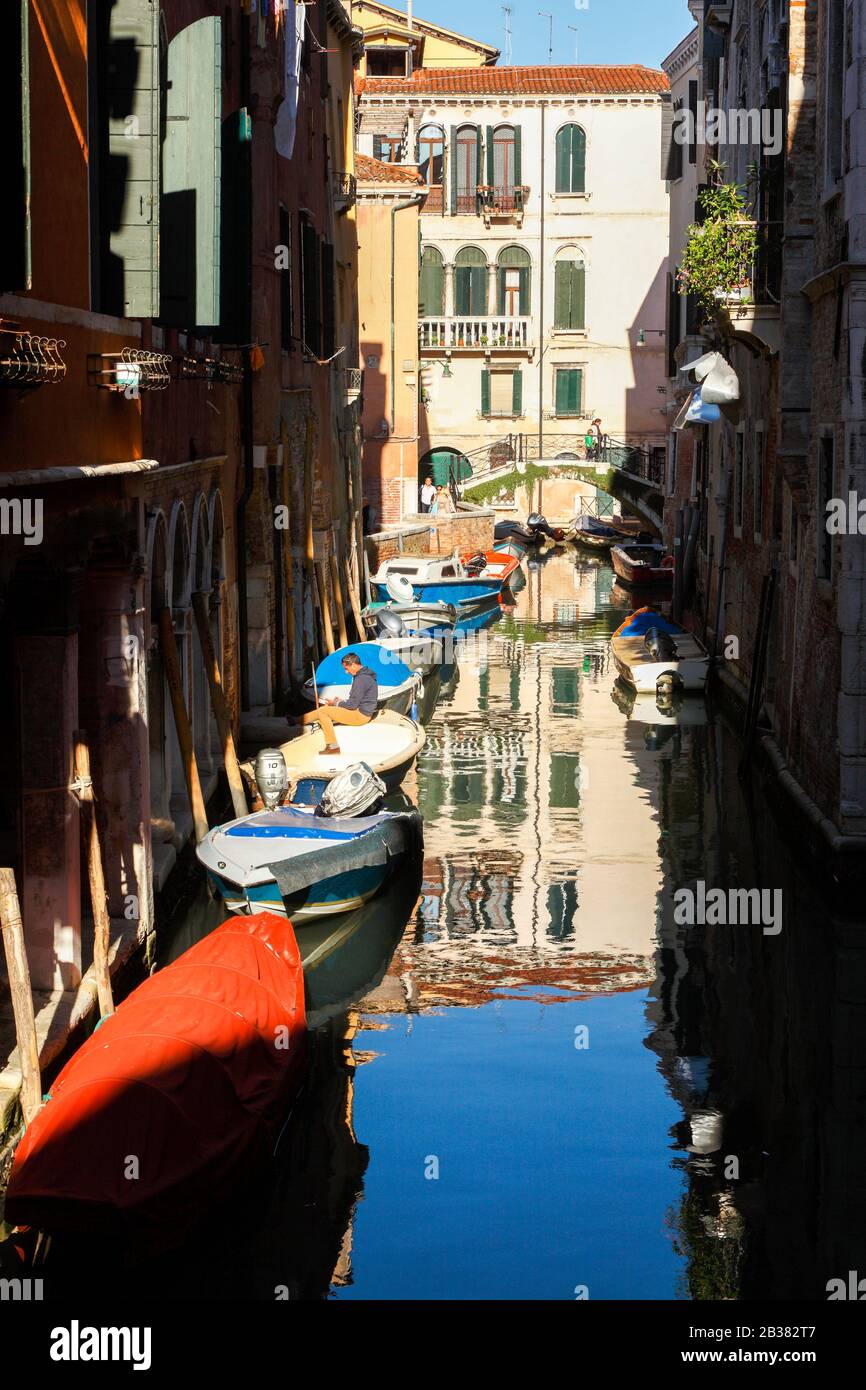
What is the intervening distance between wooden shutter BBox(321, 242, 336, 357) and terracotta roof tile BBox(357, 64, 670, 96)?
20.7m

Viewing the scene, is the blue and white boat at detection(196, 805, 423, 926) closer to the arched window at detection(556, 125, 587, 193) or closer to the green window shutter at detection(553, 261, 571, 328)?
the green window shutter at detection(553, 261, 571, 328)

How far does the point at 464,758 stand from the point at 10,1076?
10616mm

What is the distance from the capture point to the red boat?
31656mm

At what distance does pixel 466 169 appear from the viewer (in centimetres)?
4366

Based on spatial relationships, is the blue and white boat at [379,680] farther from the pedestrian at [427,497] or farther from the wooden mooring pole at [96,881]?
the pedestrian at [427,497]

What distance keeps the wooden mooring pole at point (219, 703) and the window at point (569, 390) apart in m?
32.4

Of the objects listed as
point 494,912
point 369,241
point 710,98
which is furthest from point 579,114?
point 494,912

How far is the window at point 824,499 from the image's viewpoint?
12.7 meters

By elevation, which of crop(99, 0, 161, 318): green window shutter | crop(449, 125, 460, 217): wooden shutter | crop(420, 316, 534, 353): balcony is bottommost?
crop(99, 0, 161, 318): green window shutter

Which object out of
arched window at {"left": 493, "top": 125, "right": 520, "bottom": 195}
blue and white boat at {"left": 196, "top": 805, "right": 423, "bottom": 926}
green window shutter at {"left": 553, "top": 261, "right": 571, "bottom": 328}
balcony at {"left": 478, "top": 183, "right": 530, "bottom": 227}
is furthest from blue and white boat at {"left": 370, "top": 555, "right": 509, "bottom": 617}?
arched window at {"left": 493, "top": 125, "right": 520, "bottom": 195}

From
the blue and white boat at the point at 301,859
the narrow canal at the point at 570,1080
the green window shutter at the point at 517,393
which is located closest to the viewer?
the narrow canal at the point at 570,1080

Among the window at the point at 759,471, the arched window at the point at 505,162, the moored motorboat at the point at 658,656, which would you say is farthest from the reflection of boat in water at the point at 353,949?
the arched window at the point at 505,162

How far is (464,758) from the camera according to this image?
17.8m
